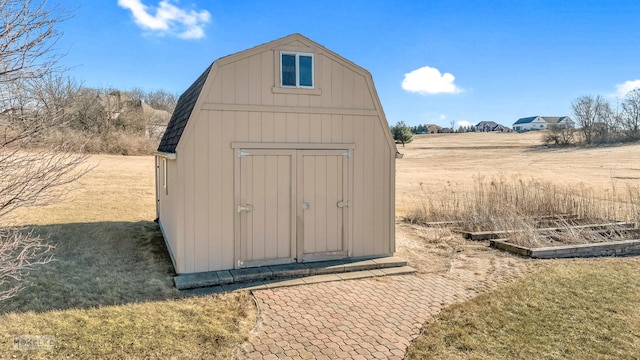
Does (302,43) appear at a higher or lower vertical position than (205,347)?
higher

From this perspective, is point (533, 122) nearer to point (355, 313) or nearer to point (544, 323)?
point (544, 323)

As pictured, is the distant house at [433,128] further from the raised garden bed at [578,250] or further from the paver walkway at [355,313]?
the paver walkway at [355,313]

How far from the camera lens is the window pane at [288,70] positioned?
6551mm

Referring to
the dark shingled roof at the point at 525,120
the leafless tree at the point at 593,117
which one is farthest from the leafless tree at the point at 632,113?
the dark shingled roof at the point at 525,120

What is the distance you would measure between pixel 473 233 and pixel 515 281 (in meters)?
3.24

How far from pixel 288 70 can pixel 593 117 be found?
52.6 m

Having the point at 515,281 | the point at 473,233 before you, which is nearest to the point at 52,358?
the point at 515,281

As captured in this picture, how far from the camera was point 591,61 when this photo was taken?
67.8ft

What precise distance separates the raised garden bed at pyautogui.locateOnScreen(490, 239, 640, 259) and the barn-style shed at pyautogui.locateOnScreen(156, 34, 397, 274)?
284 centimetres

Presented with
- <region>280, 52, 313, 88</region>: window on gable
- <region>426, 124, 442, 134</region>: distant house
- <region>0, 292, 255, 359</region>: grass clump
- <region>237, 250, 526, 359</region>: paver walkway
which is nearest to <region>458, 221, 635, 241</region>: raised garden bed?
<region>237, 250, 526, 359</region>: paver walkway

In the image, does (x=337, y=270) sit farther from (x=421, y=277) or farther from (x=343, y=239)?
(x=421, y=277)

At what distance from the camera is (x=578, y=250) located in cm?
797

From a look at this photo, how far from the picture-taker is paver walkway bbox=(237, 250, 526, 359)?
4.08m

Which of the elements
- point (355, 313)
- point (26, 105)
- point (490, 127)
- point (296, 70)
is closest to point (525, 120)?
point (490, 127)
